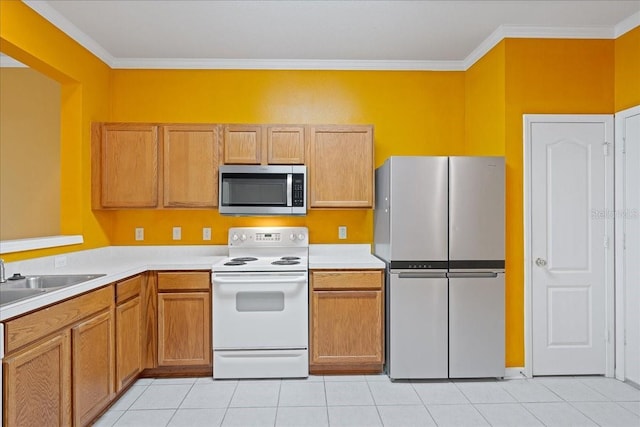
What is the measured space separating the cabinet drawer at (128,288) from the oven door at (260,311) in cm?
56

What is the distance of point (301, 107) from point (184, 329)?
225 cm

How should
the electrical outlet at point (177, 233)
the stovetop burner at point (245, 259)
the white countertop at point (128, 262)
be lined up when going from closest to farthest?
1. the white countertop at point (128, 262)
2. the stovetop burner at point (245, 259)
3. the electrical outlet at point (177, 233)

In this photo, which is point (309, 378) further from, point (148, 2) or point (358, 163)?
point (148, 2)

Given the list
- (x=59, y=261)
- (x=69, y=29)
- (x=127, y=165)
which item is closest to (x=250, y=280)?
(x=59, y=261)

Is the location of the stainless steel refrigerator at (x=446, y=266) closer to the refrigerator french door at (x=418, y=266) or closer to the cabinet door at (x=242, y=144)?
the refrigerator french door at (x=418, y=266)

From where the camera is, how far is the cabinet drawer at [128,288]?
2.71 metres

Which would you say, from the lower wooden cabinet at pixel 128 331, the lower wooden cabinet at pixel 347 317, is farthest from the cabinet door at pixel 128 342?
the lower wooden cabinet at pixel 347 317

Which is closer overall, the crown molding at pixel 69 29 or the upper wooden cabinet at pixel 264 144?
the crown molding at pixel 69 29

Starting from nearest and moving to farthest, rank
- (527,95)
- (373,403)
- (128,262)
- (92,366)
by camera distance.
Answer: (92,366), (373,403), (527,95), (128,262)

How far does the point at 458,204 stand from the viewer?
119 inches

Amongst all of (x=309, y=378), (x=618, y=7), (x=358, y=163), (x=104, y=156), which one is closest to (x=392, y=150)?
(x=358, y=163)

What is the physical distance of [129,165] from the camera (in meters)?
3.46

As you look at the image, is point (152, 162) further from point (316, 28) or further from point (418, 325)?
point (418, 325)

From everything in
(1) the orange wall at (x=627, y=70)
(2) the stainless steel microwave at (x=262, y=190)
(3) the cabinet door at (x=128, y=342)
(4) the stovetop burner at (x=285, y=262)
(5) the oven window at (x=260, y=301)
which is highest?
(1) the orange wall at (x=627, y=70)
